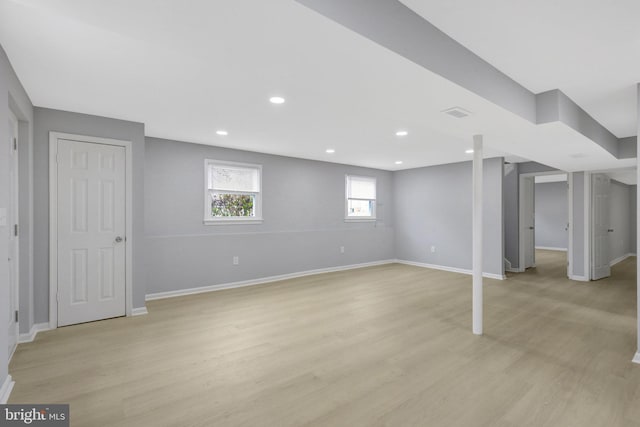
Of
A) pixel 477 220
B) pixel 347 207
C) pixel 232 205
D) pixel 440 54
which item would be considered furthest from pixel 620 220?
pixel 232 205

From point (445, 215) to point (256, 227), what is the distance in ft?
14.2

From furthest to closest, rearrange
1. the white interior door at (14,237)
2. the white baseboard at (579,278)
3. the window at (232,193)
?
the white baseboard at (579,278)
the window at (232,193)
the white interior door at (14,237)

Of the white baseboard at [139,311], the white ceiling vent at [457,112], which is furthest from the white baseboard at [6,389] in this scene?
the white ceiling vent at [457,112]

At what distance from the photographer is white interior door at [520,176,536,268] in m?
7.18

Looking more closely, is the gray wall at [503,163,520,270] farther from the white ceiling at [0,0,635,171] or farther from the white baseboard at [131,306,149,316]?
the white baseboard at [131,306,149,316]

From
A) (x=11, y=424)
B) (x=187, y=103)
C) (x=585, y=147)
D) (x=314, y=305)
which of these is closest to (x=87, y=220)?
(x=187, y=103)

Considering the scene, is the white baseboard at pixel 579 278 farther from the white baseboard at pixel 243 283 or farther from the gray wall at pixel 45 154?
the gray wall at pixel 45 154

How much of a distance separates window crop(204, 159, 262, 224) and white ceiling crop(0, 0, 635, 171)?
2.16ft

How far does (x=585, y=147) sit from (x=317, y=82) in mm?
4026

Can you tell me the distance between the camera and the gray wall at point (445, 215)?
639 centimetres

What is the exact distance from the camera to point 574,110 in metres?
3.36

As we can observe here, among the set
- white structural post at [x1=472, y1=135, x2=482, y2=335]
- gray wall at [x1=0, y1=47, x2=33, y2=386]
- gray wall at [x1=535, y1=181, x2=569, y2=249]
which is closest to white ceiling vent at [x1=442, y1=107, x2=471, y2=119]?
white structural post at [x1=472, y1=135, x2=482, y2=335]

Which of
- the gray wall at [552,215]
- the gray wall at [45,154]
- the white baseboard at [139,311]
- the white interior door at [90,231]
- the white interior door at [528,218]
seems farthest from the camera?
the gray wall at [552,215]

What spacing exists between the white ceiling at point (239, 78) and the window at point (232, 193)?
657 mm
